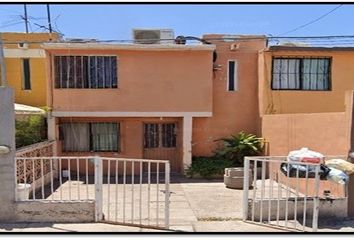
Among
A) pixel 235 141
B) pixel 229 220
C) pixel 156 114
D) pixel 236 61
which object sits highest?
pixel 236 61

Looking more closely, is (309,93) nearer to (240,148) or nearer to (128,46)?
(240,148)

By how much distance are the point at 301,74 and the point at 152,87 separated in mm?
5457

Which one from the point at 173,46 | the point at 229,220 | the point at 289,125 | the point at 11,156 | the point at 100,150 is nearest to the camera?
the point at 11,156

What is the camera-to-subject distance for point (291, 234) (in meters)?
5.68

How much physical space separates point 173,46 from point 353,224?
7.69 meters

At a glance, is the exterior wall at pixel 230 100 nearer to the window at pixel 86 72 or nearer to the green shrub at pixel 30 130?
the window at pixel 86 72

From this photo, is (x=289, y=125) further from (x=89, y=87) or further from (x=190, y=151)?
(x=89, y=87)

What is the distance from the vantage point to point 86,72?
39.2 ft

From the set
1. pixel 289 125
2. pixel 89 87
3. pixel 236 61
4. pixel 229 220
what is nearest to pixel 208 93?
pixel 236 61

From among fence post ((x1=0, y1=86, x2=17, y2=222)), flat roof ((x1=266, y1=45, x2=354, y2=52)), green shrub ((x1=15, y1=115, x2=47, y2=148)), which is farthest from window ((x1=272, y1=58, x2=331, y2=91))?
fence post ((x1=0, y1=86, x2=17, y2=222))

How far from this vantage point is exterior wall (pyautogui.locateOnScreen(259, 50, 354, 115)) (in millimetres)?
12312

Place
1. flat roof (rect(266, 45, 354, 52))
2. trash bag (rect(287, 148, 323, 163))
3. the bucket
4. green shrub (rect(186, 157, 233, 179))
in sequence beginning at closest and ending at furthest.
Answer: the bucket < trash bag (rect(287, 148, 323, 163)) < green shrub (rect(186, 157, 233, 179)) < flat roof (rect(266, 45, 354, 52))

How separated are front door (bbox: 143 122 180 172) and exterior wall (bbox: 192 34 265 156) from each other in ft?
2.61

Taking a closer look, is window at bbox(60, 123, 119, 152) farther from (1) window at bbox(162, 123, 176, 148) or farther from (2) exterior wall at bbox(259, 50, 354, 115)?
(2) exterior wall at bbox(259, 50, 354, 115)
